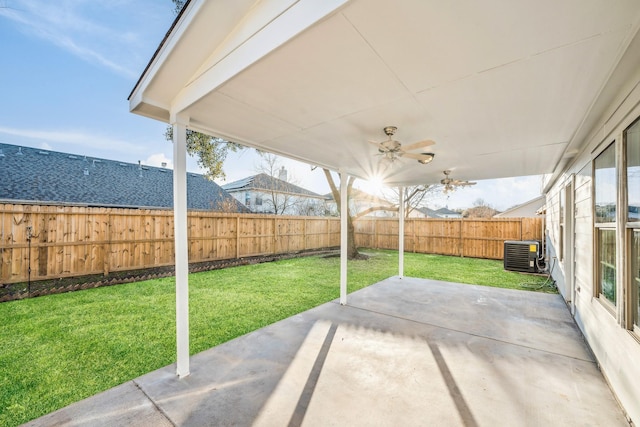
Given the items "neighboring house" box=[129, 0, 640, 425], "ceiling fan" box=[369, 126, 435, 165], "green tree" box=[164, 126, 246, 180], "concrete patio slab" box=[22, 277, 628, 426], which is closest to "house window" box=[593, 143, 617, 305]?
"neighboring house" box=[129, 0, 640, 425]

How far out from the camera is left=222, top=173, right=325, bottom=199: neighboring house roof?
15.9 metres

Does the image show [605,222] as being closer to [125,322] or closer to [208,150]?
[125,322]

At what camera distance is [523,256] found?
717 centimetres

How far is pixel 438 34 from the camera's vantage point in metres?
1.39

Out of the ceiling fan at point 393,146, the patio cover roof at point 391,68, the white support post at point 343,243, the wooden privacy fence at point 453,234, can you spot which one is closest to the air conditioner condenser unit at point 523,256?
the wooden privacy fence at point 453,234

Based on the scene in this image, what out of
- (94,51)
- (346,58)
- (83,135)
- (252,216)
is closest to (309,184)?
(252,216)

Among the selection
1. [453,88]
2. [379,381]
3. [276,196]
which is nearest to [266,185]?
[276,196]

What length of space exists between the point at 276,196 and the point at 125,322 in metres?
12.2

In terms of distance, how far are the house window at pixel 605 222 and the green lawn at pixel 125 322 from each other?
339cm

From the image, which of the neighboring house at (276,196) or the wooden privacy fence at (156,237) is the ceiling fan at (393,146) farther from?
the neighboring house at (276,196)

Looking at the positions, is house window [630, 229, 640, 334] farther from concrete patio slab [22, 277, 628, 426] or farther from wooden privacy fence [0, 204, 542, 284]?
wooden privacy fence [0, 204, 542, 284]

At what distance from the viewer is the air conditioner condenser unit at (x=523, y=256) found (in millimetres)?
7016

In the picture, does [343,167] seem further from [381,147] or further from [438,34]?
[438,34]

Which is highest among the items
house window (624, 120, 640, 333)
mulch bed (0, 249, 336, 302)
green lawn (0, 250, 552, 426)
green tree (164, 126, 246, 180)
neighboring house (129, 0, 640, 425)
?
green tree (164, 126, 246, 180)
